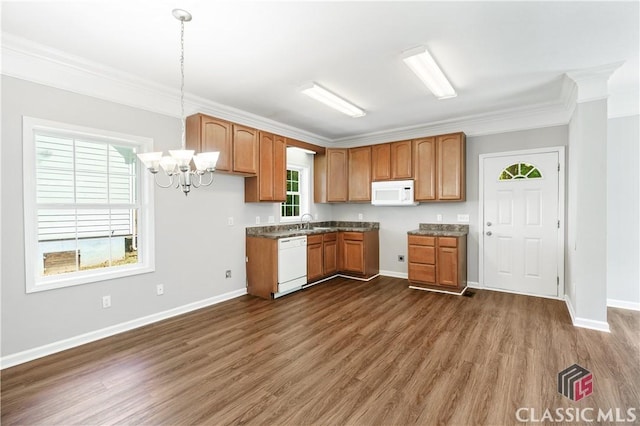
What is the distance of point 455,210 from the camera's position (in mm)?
5074

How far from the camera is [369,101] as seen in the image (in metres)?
4.09

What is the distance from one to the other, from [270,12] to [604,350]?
4.01 m

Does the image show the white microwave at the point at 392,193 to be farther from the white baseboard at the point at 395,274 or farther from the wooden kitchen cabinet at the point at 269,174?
the wooden kitchen cabinet at the point at 269,174

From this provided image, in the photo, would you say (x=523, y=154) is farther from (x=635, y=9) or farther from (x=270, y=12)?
(x=270, y=12)

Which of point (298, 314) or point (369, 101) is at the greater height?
point (369, 101)

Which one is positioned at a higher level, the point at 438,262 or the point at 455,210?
the point at 455,210

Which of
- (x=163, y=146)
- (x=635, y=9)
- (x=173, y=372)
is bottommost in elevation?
(x=173, y=372)

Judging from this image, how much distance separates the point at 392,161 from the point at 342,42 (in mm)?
3012

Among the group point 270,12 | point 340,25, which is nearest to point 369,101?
point 340,25

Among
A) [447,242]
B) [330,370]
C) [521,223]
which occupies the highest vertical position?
[521,223]

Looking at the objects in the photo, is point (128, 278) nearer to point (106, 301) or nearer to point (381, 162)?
point (106, 301)

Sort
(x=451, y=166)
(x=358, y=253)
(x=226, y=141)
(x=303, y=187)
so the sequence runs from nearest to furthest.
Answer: (x=226, y=141) → (x=451, y=166) → (x=358, y=253) → (x=303, y=187)

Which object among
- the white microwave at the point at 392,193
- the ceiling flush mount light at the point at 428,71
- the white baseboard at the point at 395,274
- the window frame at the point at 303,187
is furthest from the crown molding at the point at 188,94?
the white baseboard at the point at 395,274

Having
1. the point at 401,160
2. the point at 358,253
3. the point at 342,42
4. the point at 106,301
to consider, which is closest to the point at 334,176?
the point at 401,160
